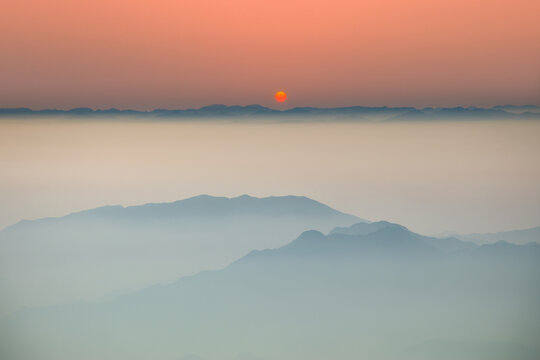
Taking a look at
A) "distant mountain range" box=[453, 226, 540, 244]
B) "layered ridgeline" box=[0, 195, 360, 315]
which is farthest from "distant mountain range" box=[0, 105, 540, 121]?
"distant mountain range" box=[453, 226, 540, 244]

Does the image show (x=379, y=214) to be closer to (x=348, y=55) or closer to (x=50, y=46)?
(x=348, y=55)

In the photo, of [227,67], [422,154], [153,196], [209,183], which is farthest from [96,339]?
[422,154]

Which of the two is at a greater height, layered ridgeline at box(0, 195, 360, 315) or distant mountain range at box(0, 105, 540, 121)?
distant mountain range at box(0, 105, 540, 121)

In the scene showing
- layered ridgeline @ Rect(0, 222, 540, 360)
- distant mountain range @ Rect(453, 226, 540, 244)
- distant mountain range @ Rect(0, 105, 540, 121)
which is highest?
distant mountain range @ Rect(0, 105, 540, 121)

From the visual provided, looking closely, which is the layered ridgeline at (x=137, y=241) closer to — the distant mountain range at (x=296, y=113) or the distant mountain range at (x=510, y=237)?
the distant mountain range at (x=296, y=113)

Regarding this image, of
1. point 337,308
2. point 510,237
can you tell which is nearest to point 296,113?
point 337,308

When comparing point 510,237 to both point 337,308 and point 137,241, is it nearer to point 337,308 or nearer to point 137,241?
point 337,308

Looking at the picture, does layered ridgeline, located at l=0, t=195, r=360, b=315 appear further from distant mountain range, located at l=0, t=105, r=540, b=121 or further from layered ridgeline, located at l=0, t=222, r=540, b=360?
distant mountain range, located at l=0, t=105, r=540, b=121
